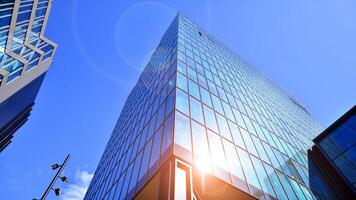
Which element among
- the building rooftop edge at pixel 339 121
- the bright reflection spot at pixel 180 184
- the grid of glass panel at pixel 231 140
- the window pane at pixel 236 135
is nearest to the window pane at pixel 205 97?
the grid of glass panel at pixel 231 140

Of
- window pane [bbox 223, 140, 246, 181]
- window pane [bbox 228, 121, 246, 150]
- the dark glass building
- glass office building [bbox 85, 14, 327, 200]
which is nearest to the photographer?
glass office building [bbox 85, 14, 327, 200]

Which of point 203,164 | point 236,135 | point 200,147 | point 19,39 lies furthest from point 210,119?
point 19,39

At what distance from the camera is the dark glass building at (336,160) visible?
1645 centimetres

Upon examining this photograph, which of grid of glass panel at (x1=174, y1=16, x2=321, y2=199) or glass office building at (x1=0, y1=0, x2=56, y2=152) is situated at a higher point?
glass office building at (x1=0, y1=0, x2=56, y2=152)

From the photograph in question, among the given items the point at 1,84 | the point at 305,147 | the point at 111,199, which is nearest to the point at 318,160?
the point at 305,147

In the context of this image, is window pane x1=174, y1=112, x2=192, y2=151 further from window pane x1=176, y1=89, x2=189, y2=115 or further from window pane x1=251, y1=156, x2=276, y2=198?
window pane x1=251, y1=156, x2=276, y2=198

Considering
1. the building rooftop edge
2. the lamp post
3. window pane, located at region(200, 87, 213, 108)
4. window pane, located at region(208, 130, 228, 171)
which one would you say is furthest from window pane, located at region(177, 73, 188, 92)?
the building rooftop edge

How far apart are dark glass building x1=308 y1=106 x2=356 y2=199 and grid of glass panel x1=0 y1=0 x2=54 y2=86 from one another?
107 feet

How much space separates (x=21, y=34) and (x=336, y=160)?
127ft

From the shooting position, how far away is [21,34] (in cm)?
2514

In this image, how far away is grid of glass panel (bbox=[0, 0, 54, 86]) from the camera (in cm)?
2077

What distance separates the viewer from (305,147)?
74.1ft

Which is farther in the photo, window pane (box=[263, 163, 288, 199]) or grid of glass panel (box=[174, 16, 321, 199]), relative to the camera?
window pane (box=[263, 163, 288, 199])

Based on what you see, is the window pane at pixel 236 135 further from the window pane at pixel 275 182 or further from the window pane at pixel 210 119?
the window pane at pixel 275 182
